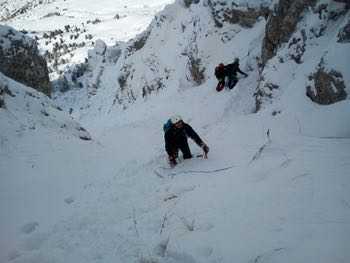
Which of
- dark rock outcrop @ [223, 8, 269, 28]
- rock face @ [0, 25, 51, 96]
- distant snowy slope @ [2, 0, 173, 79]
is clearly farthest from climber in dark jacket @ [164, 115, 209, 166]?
distant snowy slope @ [2, 0, 173, 79]

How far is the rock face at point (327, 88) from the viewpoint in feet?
34.1

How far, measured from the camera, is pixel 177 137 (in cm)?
1095

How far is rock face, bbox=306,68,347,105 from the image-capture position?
1038 cm

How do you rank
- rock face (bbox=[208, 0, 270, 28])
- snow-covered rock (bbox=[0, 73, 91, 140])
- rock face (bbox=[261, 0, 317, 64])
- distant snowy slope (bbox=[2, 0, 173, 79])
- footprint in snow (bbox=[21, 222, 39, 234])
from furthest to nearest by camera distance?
distant snowy slope (bbox=[2, 0, 173, 79]), rock face (bbox=[208, 0, 270, 28]), rock face (bbox=[261, 0, 317, 64]), snow-covered rock (bbox=[0, 73, 91, 140]), footprint in snow (bbox=[21, 222, 39, 234])

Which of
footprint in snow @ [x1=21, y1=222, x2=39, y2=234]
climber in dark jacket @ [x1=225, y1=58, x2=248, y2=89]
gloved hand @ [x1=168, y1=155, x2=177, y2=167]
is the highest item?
climber in dark jacket @ [x1=225, y1=58, x2=248, y2=89]

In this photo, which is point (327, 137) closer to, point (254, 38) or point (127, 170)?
point (127, 170)

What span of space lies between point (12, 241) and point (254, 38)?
1871cm

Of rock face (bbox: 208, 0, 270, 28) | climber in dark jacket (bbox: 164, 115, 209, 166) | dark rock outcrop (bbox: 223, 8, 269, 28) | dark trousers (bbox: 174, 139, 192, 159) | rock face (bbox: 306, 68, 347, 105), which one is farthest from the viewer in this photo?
rock face (bbox: 208, 0, 270, 28)

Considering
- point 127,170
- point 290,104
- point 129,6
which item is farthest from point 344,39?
point 129,6

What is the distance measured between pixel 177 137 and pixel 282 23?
25.7ft

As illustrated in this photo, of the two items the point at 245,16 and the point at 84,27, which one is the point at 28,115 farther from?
the point at 84,27

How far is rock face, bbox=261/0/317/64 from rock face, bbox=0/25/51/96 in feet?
62.2

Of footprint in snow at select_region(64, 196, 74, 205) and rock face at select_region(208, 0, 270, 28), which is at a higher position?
rock face at select_region(208, 0, 270, 28)

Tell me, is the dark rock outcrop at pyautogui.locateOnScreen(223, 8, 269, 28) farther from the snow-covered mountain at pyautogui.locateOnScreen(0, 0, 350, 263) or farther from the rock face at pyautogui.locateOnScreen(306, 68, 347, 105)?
the rock face at pyautogui.locateOnScreen(306, 68, 347, 105)
